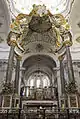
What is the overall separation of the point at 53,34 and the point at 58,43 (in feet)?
3.31

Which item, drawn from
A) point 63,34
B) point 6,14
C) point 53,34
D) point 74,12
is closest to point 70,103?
point 63,34

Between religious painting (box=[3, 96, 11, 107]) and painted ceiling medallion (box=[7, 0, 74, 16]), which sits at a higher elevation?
painted ceiling medallion (box=[7, 0, 74, 16])

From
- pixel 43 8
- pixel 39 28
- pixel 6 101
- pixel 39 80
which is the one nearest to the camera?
pixel 6 101

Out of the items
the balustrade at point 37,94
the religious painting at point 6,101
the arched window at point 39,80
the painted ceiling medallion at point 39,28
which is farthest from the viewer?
the arched window at point 39,80

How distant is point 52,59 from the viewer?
16.9 meters

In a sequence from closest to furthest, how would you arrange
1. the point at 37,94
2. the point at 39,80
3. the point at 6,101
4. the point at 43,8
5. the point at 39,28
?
the point at 6,101, the point at 43,8, the point at 39,28, the point at 37,94, the point at 39,80

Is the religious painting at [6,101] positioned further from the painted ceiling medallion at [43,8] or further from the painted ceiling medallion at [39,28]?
the painted ceiling medallion at [43,8]

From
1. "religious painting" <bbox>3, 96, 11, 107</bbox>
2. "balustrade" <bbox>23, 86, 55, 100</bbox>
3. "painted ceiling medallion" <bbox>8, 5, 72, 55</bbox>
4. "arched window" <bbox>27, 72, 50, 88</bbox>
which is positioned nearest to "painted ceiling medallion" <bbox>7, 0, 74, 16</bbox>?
"painted ceiling medallion" <bbox>8, 5, 72, 55</bbox>

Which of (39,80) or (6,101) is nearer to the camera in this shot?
(6,101)

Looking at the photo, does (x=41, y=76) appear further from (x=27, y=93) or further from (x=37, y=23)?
(x=37, y=23)

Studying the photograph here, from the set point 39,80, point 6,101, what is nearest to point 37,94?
point 6,101

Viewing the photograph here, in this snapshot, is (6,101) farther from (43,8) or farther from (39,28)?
(43,8)

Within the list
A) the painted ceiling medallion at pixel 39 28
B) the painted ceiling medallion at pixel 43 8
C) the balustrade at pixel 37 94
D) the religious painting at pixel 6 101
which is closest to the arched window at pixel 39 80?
the balustrade at pixel 37 94

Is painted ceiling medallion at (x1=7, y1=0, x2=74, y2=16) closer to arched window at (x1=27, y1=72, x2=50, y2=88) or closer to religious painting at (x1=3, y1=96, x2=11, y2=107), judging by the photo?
religious painting at (x1=3, y1=96, x2=11, y2=107)
